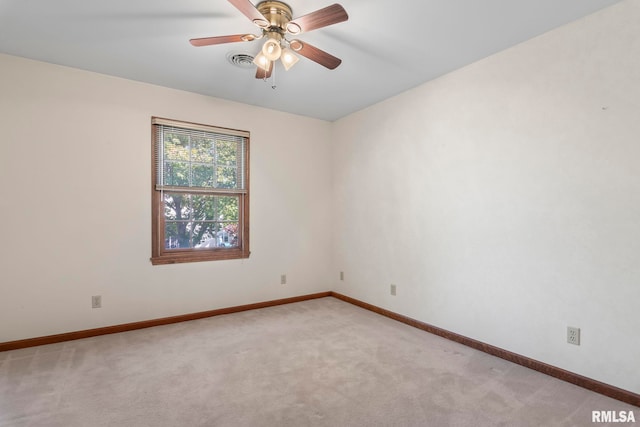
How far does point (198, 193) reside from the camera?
12.0ft

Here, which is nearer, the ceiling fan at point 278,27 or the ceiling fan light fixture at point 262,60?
the ceiling fan at point 278,27

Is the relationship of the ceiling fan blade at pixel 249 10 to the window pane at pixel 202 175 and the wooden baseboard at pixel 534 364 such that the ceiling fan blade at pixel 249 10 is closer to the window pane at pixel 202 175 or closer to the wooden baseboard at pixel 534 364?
the window pane at pixel 202 175

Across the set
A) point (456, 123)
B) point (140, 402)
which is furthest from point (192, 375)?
point (456, 123)

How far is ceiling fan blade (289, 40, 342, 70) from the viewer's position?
2.11 metres


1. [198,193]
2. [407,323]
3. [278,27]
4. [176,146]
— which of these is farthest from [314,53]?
[407,323]

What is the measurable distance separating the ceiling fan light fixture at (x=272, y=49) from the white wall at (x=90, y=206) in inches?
72.1

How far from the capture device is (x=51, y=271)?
114 inches

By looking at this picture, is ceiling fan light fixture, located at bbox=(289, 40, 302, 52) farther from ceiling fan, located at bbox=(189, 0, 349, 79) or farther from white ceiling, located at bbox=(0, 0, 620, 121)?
white ceiling, located at bbox=(0, 0, 620, 121)

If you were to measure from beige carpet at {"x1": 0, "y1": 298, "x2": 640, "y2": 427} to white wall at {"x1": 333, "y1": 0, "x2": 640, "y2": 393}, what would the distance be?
0.37m

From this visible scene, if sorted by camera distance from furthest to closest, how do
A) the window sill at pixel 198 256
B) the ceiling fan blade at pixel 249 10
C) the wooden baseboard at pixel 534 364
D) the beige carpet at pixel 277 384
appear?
the window sill at pixel 198 256 → the wooden baseboard at pixel 534 364 → the beige carpet at pixel 277 384 → the ceiling fan blade at pixel 249 10

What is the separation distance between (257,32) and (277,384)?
8.50 ft

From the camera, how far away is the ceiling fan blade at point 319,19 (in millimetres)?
1722

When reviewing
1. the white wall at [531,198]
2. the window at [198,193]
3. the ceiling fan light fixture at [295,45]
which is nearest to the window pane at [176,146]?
the window at [198,193]

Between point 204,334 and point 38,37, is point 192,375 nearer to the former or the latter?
point 204,334
